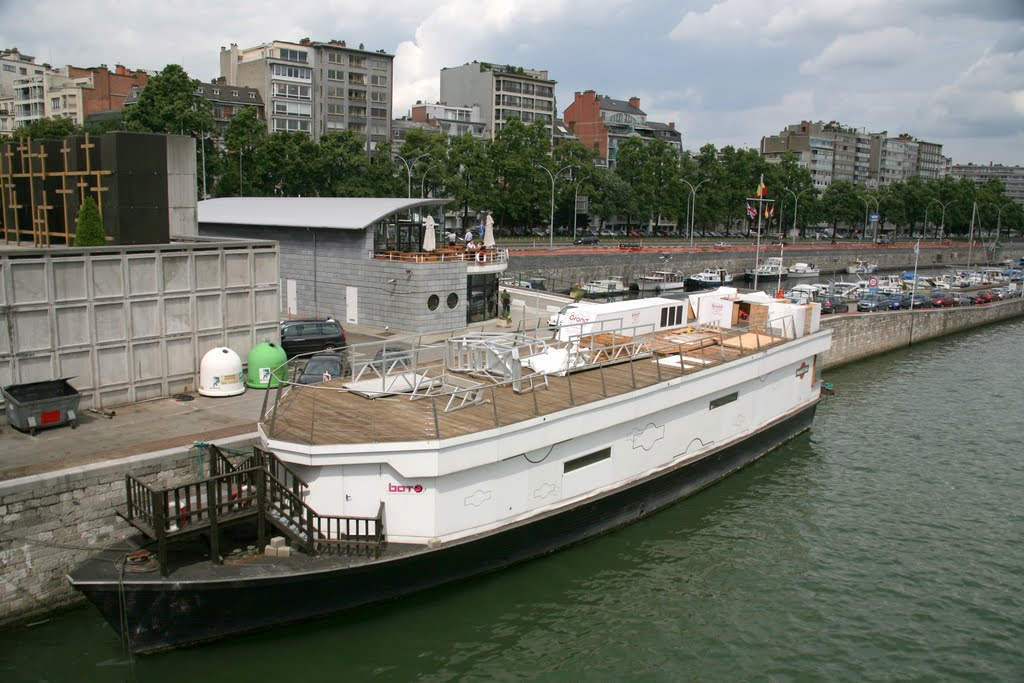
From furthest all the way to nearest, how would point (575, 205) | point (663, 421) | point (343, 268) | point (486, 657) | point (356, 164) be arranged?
1. point (575, 205)
2. point (356, 164)
3. point (343, 268)
4. point (663, 421)
5. point (486, 657)

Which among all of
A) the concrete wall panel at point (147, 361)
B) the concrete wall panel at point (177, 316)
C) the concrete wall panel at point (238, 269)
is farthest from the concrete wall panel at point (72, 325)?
the concrete wall panel at point (238, 269)

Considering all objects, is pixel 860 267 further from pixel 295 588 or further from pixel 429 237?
pixel 295 588

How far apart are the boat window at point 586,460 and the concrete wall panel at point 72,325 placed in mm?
11748

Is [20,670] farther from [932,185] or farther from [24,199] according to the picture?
[932,185]

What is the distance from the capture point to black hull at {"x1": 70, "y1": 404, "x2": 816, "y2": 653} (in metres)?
12.6

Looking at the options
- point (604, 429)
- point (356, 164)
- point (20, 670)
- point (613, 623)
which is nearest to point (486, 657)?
point (613, 623)

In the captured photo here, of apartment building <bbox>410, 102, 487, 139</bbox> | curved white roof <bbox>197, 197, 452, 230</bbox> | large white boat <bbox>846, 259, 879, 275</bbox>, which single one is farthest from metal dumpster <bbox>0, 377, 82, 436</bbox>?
apartment building <bbox>410, 102, 487, 139</bbox>

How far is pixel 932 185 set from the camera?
144250mm

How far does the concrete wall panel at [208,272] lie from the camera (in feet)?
69.8

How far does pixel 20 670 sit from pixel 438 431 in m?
7.66

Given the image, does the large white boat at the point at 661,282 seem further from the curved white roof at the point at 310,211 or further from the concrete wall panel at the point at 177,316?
the concrete wall panel at the point at 177,316

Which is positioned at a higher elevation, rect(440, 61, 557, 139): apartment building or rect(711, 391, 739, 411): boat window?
rect(440, 61, 557, 139): apartment building

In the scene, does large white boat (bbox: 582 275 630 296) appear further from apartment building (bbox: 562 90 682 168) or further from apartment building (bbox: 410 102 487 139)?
apartment building (bbox: 562 90 682 168)

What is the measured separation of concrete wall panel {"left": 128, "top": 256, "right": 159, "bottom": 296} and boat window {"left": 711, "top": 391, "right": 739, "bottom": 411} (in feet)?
48.0
